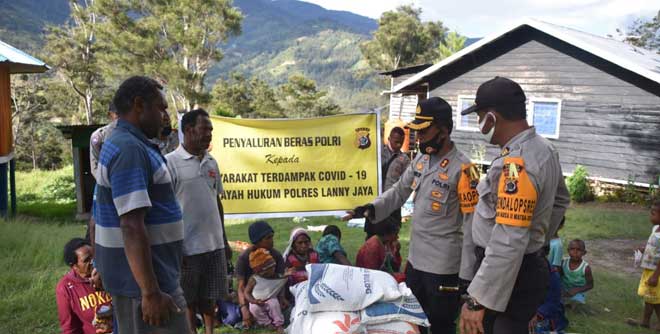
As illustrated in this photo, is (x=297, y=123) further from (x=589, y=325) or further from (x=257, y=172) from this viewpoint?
(x=589, y=325)

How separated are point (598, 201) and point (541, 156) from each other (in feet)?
37.7

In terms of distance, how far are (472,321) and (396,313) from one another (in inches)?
31.3

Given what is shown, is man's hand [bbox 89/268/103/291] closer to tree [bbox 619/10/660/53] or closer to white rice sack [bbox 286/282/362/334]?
white rice sack [bbox 286/282/362/334]

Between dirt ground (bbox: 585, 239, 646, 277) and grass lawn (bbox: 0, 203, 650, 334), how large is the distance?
3.6 inches

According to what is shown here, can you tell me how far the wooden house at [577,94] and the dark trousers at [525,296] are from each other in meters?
10.9

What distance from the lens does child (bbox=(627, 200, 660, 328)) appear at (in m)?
4.54

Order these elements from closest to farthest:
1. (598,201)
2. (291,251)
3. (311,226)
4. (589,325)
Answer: (589,325) → (291,251) → (311,226) → (598,201)

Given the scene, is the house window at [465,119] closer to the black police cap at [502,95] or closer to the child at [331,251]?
the child at [331,251]

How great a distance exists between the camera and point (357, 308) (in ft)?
10.3

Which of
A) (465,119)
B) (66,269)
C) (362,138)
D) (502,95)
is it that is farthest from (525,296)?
(465,119)

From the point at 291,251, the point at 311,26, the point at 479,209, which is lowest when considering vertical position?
the point at 291,251

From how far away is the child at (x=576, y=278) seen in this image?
495cm

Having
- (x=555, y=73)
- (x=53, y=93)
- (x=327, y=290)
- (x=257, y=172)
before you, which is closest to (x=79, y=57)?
(x=53, y=93)

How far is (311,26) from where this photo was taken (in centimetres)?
18525
